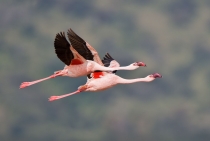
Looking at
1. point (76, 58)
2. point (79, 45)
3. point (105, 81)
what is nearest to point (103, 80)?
point (105, 81)

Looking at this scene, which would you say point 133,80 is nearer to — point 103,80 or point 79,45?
point 103,80

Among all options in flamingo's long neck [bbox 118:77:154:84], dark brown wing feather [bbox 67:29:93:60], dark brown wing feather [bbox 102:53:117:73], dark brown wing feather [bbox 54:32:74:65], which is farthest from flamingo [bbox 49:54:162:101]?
dark brown wing feather [bbox 102:53:117:73]

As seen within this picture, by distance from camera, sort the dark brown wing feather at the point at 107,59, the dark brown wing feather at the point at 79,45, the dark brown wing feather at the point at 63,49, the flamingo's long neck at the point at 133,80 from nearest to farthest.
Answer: the dark brown wing feather at the point at 63,49, the flamingo's long neck at the point at 133,80, the dark brown wing feather at the point at 79,45, the dark brown wing feather at the point at 107,59

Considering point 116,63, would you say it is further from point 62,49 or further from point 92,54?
point 62,49

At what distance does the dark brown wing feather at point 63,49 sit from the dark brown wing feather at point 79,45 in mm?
2988

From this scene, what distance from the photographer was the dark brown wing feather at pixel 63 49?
116ft

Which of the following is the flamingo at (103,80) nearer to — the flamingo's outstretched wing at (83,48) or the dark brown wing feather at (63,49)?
the dark brown wing feather at (63,49)

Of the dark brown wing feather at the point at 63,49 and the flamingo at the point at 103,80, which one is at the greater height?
the dark brown wing feather at the point at 63,49

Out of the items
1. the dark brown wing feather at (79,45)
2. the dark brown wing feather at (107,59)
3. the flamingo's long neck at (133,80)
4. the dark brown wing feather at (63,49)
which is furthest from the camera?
the dark brown wing feather at (107,59)

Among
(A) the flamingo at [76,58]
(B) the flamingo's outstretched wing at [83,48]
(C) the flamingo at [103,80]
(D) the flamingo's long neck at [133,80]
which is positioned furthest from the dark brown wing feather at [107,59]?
(D) the flamingo's long neck at [133,80]

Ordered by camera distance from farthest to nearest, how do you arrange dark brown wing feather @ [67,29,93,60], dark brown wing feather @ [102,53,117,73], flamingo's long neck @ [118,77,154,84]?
dark brown wing feather @ [102,53,117,73]
dark brown wing feather @ [67,29,93,60]
flamingo's long neck @ [118,77,154,84]

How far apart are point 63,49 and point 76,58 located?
1.11m

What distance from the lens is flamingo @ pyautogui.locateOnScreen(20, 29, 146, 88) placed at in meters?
35.8

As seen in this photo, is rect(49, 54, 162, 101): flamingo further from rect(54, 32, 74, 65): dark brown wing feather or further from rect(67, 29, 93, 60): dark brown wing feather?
rect(67, 29, 93, 60): dark brown wing feather
